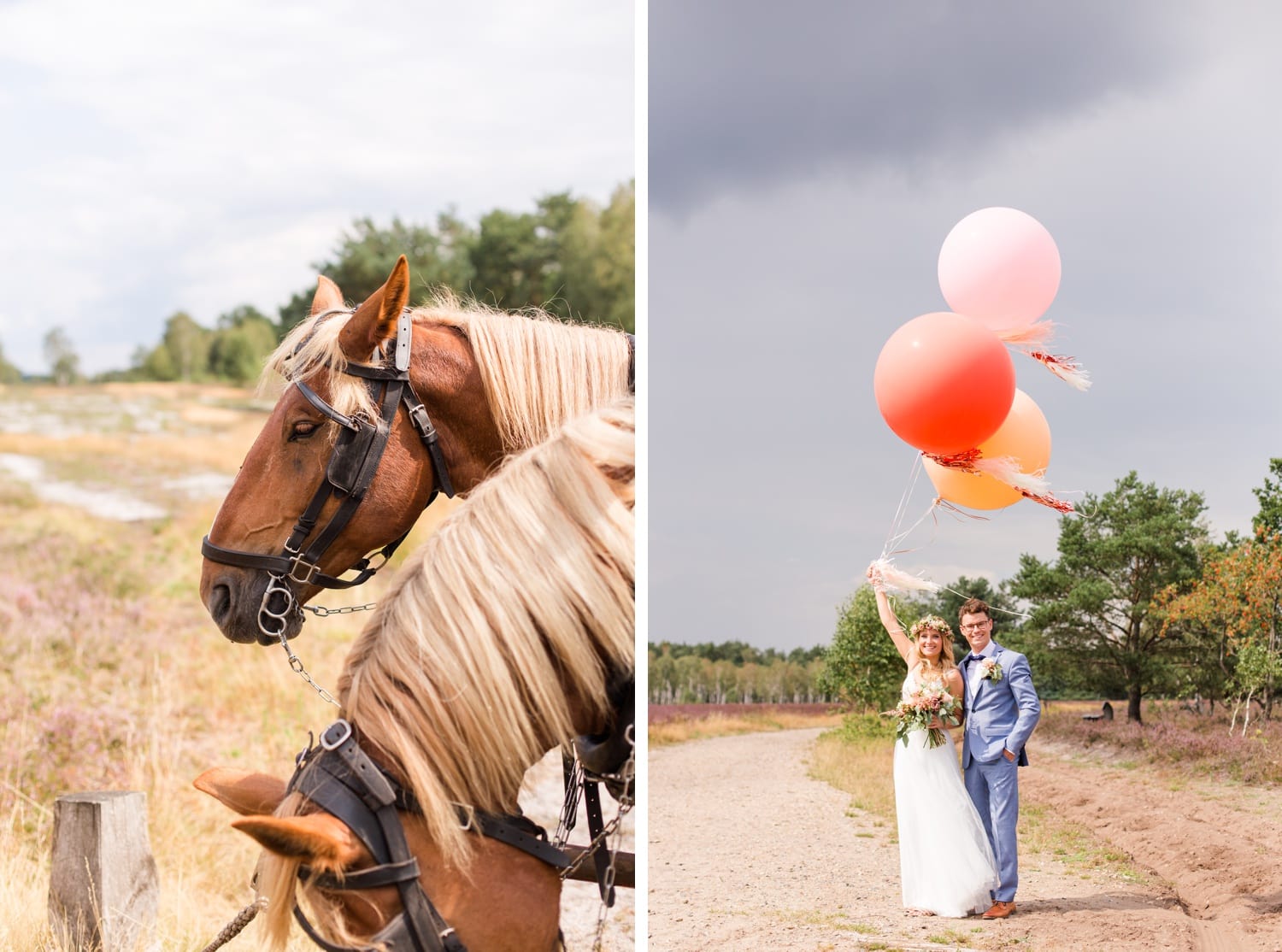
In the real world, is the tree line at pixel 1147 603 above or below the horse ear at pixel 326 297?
below

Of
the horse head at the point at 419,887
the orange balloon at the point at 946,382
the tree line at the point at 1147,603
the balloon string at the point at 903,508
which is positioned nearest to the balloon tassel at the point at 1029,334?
the orange balloon at the point at 946,382

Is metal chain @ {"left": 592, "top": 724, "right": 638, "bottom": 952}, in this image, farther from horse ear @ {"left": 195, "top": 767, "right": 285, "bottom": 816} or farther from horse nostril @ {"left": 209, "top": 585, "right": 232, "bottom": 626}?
horse nostril @ {"left": 209, "top": 585, "right": 232, "bottom": 626}

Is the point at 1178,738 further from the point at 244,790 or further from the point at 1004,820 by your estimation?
the point at 244,790

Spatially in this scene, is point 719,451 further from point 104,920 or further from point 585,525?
point 585,525

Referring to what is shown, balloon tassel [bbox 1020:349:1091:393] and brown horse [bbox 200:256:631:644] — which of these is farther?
balloon tassel [bbox 1020:349:1091:393]

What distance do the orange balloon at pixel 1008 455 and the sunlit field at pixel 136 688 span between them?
2772 mm

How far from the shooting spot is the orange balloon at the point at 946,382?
344 centimetres

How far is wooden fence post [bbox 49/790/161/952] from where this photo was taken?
263 cm

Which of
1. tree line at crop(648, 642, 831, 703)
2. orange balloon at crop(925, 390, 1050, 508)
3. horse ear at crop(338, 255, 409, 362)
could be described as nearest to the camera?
horse ear at crop(338, 255, 409, 362)

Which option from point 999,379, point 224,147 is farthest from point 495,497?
point 224,147

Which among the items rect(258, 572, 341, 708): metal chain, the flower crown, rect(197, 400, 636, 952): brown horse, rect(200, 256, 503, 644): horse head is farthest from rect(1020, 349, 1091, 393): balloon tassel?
rect(258, 572, 341, 708): metal chain

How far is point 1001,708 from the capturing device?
3.79 m

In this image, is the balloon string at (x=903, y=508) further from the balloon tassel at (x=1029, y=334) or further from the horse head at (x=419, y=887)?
the horse head at (x=419, y=887)

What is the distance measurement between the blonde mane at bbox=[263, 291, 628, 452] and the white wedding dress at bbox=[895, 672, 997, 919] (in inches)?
87.0
